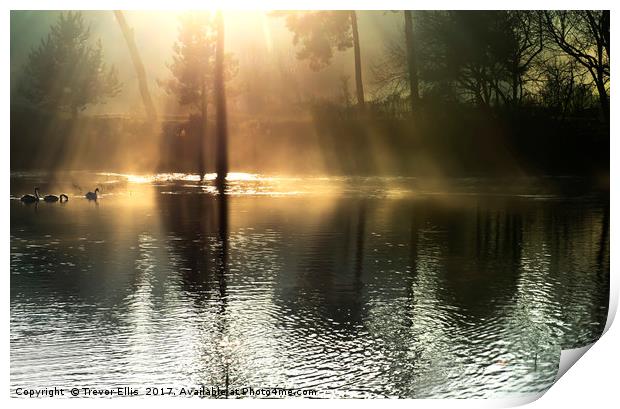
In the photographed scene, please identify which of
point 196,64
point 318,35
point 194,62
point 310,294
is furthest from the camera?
point 196,64

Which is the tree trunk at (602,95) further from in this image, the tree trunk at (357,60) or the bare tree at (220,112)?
the bare tree at (220,112)

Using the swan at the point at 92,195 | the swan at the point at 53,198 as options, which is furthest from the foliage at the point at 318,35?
the swan at the point at 53,198

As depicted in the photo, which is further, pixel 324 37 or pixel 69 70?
pixel 324 37

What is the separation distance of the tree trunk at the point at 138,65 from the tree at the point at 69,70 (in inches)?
16.4

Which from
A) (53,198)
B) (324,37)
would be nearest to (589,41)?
(324,37)

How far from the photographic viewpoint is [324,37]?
14.3 metres

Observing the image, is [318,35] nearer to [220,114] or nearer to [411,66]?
[411,66]

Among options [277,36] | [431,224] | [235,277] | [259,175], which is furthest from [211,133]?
[235,277]

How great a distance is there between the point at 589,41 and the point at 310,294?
6446mm

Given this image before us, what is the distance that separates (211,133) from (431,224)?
578cm

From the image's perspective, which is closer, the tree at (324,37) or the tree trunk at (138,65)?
the tree trunk at (138,65)

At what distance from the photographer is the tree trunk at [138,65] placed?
12.5m

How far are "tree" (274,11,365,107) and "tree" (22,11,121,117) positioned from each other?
3086 mm

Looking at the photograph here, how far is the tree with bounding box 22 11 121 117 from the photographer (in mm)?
12312
